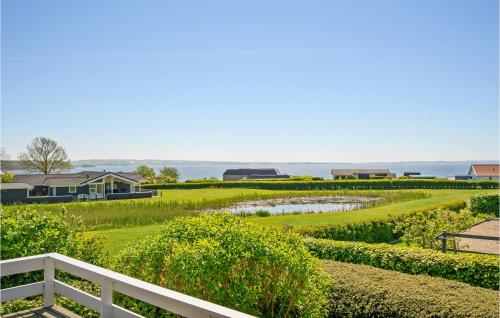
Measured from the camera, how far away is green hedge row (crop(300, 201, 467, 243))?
13.5 metres

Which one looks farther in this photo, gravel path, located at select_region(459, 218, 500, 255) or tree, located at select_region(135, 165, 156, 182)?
tree, located at select_region(135, 165, 156, 182)

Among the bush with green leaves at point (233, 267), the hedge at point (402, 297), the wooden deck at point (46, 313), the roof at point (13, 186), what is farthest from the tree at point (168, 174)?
the wooden deck at point (46, 313)

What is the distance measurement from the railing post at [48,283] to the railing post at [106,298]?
1300 millimetres

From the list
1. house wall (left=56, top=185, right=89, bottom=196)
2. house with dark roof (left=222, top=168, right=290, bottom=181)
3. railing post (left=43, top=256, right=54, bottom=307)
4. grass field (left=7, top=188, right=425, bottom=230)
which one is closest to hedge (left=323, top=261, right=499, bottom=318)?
railing post (left=43, top=256, right=54, bottom=307)

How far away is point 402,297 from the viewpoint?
20.3 ft

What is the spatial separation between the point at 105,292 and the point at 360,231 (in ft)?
40.9

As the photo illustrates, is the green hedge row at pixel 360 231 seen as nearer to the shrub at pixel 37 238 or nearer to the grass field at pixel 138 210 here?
the grass field at pixel 138 210

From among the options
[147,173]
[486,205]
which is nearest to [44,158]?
[147,173]

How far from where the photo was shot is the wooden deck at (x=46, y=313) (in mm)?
5152

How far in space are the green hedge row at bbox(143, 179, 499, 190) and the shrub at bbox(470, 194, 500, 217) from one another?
27100mm

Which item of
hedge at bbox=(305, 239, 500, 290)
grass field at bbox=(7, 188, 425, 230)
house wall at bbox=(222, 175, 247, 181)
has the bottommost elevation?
grass field at bbox=(7, 188, 425, 230)

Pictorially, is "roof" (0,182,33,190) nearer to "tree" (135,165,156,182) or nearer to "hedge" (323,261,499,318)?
"tree" (135,165,156,182)

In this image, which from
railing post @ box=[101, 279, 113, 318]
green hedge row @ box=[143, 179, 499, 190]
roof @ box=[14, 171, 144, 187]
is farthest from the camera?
green hedge row @ box=[143, 179, 499, 190]

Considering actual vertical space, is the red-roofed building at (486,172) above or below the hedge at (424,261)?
above
